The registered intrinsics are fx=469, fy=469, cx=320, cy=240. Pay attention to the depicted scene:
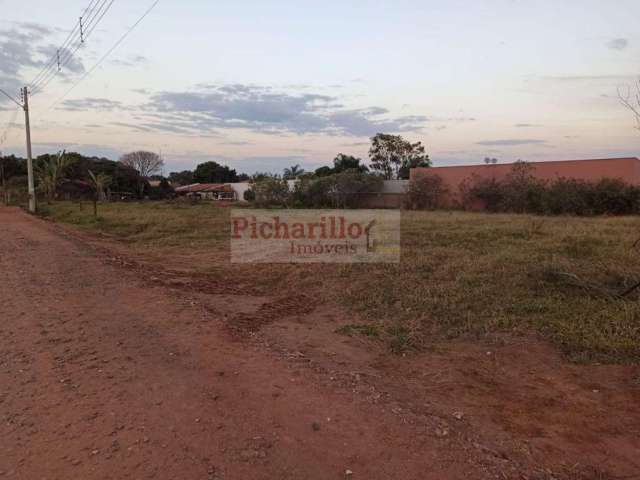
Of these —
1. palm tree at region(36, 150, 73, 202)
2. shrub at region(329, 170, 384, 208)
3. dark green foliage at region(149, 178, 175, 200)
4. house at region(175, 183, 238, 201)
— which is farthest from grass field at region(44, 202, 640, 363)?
house at region(175, 183, 238, 201)

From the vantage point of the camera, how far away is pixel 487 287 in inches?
231

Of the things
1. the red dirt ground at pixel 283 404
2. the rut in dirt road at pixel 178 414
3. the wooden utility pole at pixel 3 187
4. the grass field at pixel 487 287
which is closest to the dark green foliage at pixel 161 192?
the wooden utility pole at pixel 3 187

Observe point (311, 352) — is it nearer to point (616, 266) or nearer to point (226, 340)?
point (226, 340)

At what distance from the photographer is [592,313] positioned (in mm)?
4844

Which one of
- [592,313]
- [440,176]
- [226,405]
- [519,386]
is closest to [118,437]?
[226,405]

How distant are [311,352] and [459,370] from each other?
1264 millimetres

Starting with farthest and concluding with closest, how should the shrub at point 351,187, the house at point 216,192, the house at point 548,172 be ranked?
the house at point 216,192 < the shrub at point 351,187 < the house at point 548,172

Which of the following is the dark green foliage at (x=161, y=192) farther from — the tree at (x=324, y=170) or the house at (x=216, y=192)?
the tree at (x=324, y=170)

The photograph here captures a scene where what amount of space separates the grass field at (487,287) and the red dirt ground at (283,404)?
0.37 m

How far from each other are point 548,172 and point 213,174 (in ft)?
156

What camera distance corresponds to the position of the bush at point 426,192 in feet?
104

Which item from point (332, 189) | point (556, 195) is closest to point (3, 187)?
point (332, 189)

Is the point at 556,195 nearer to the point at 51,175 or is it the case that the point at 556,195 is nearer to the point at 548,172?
the point at 548,172

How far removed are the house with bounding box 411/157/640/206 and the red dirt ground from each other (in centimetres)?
2441
